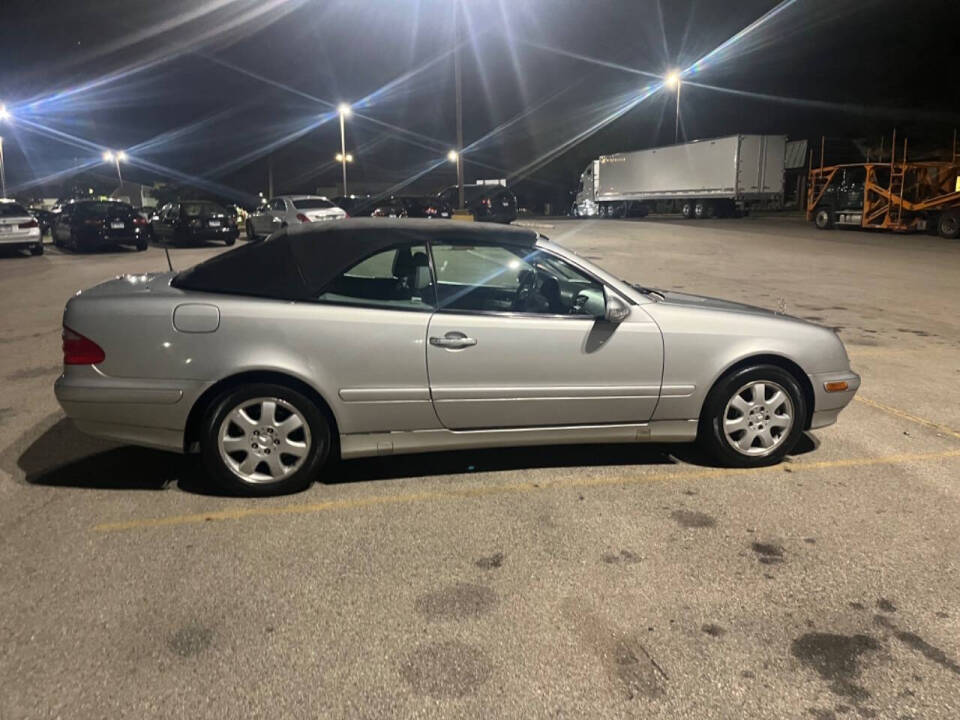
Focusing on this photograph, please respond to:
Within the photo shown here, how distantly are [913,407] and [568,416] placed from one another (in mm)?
3263

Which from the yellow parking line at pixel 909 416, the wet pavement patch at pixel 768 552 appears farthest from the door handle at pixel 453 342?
the yellow parking line at pixel 909 416

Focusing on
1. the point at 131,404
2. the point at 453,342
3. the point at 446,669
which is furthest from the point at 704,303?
the point at 131,404

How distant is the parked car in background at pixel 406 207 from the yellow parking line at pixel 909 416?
25923 mm

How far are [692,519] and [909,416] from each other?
278cm

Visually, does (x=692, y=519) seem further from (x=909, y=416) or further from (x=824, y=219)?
(x=824, y=219)

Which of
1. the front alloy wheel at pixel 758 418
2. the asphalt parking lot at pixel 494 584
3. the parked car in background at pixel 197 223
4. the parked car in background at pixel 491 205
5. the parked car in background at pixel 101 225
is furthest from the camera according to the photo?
the parked car in background at pixel 491 205

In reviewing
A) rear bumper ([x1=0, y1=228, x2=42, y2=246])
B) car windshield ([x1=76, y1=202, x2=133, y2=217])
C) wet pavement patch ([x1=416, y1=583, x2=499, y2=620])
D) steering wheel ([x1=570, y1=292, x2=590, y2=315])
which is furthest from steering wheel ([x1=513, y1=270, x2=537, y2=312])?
car windshield ([x1=76, y1=202, x2=133, y2=217])

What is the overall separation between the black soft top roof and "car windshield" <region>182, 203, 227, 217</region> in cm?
1945

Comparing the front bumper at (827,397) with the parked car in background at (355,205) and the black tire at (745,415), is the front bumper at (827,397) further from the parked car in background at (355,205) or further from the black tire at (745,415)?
the parked car in background at (355,205)

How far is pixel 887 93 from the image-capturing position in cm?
3928

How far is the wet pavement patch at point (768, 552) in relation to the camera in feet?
11.1

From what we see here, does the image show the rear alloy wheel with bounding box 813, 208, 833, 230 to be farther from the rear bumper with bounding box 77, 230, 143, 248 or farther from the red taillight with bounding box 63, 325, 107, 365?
the red taillight with bounding box 63, 325, 107, 365

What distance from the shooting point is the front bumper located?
450cm

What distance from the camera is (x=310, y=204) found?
76.6ft
